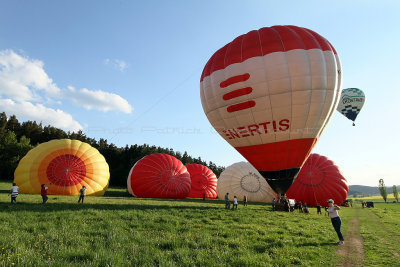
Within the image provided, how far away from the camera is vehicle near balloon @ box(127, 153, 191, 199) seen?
2261cm

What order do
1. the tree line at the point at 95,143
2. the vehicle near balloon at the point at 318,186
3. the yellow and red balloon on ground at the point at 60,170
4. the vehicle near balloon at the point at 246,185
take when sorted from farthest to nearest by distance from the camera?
1. the tree line at the point at 95,143
2. the vehicle near balloon at the point at 246,185
3. the vehicle near balloon at the point at 318,186
4. the yellow and red balloon on ground at the point at 60,170

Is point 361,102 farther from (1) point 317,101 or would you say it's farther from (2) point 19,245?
(2) point 19,245

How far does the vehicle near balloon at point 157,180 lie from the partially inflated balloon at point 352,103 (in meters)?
27.3

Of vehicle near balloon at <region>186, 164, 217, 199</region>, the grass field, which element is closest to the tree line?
vehicle near balloon at <region>186, 164, 217, 199</region>

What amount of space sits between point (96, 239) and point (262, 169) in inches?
441

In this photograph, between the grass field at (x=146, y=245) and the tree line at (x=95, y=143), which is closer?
the grass field at (x=146, y=245)

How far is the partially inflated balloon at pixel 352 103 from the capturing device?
3397 cm

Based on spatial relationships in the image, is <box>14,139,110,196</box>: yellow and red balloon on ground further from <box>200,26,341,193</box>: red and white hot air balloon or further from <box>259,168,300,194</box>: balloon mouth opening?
<box>259,168,300,194</box>: balloon mouth opening

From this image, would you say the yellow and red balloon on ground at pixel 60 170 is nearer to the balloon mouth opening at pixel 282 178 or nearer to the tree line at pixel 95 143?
the balloon mouth opening at pixel 282 178

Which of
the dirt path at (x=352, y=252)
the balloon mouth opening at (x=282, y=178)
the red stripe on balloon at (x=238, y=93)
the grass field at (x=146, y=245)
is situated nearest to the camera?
the grass field at (x=146, y=245)

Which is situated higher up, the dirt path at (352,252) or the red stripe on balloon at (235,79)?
the red stripe on balloon at (235,79)

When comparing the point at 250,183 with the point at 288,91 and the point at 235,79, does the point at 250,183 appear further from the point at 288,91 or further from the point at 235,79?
the point at 235,79

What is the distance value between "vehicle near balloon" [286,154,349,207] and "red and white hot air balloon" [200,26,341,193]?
27.8 ft

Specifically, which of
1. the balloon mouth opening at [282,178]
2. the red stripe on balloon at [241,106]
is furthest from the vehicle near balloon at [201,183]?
the red stripe on balloon at [241,106]
